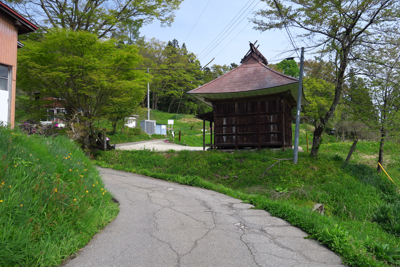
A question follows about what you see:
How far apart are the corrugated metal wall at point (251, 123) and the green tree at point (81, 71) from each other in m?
5.66

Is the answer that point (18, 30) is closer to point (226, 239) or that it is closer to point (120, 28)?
point (120, 28)

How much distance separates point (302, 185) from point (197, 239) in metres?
6.97

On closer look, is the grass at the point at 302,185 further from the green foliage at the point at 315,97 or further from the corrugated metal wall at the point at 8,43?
the corrugated metal wall at the point at 8,43

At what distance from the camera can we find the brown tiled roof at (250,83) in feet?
45.8

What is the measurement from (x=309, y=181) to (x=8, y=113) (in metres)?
12.9

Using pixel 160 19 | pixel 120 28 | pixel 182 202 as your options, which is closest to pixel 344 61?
pixel 182 202

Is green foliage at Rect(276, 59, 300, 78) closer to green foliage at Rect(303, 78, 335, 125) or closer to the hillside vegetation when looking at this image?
green foliage at Rect(303, 78, 335, 125)

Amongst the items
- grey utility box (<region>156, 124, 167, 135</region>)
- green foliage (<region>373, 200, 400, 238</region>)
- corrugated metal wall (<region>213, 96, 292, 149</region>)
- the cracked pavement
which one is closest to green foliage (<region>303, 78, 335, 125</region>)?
corrugated metal wall (<region>213, 96, 292, 149</region>)

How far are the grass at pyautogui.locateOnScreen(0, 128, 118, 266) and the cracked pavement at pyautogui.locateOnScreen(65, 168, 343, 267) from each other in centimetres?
31

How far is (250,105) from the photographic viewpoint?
15.6m

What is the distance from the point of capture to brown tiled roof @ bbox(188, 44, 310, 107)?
1396 centimetres

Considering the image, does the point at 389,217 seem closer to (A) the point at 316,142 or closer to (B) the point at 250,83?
(A) the point at 316,142

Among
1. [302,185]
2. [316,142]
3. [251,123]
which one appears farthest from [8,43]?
[316,142]

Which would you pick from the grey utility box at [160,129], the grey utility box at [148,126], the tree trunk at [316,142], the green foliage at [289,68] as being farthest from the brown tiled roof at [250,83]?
the green foliage at [289,68]
